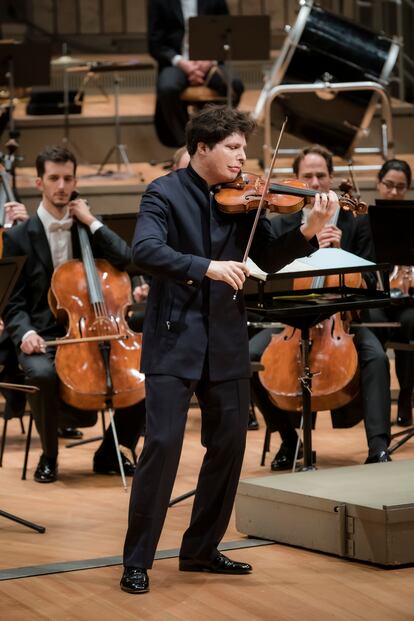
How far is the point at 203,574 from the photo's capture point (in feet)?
10.4

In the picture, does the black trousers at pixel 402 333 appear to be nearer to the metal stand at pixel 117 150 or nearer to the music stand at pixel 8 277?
the music stand at pixel 8 277

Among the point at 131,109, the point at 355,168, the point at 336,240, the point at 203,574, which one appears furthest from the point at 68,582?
the point at 131,109

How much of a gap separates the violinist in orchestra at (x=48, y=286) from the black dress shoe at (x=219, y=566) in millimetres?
1291

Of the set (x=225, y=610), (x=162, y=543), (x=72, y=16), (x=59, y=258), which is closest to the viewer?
(x=225, y=610)

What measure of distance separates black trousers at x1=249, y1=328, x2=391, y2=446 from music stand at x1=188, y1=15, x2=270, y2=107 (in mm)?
2778

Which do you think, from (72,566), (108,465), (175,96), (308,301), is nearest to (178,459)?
(72,566)

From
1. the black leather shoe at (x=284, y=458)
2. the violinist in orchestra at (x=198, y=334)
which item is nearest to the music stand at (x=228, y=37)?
the black leather shoe at (x=284, y=458)

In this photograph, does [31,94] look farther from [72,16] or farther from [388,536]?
[388,536]

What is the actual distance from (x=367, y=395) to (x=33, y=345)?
1243mm

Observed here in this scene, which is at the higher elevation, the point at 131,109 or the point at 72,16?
the point at 72,16

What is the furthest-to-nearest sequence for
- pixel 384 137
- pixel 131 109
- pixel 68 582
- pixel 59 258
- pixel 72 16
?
pixel 72 16
pixel 131 109
pixel 384 137
pixel 59 258
pixel 68 582

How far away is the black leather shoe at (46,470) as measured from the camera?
4.38 m

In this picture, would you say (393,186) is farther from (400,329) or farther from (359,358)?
(359,358)

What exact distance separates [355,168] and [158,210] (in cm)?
407
